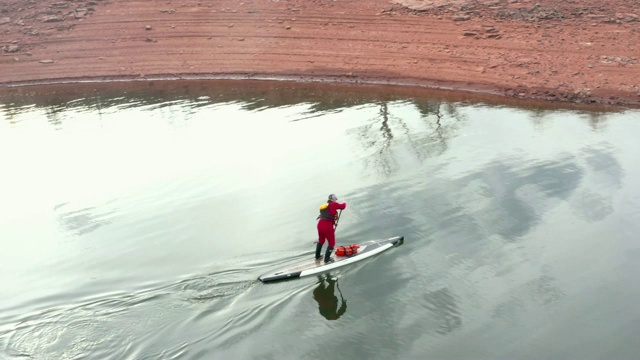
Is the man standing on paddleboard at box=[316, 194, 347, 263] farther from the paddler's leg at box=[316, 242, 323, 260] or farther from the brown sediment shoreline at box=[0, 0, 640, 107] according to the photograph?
the brown sediment shoreline at box=[0, 0, 640, 107]

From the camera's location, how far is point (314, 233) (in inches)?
695

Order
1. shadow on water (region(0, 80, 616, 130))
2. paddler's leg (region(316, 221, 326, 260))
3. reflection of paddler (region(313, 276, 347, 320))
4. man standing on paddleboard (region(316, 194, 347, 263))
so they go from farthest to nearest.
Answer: shadow on water (region(0, 80, 616, 130)), paddler's leg (region(316, 221, 326, 260)), man standing on paddleboard (region(316, 194, 347, 263)), reflection of paddler (region(313, 276, 347, 320))

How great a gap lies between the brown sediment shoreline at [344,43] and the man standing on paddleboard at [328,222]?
58.9 ft

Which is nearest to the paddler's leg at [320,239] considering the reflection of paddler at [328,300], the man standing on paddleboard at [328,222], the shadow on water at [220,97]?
the man standing on paddleboard at [328,222]

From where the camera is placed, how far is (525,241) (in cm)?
1670

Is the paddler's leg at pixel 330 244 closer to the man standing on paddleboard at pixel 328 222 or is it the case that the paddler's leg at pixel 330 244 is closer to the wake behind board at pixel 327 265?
the man standing on paddleboard at pixel 328 222

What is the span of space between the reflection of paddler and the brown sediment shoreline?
1864cm

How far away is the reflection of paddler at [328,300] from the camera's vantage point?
14.3 meters

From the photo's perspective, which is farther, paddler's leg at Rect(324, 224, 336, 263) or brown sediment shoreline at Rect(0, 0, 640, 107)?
brown sediment shoreline at Rect(0, 0, 640, 107)

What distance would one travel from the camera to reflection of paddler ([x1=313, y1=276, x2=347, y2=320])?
1431 cm

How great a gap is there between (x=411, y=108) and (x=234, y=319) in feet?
58.7

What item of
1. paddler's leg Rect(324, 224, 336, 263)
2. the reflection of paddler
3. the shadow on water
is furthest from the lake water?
the shadow on water

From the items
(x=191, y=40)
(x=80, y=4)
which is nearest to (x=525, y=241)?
(x=191, y=40)

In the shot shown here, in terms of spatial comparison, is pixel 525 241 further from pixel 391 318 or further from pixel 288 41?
pixel 288 41
